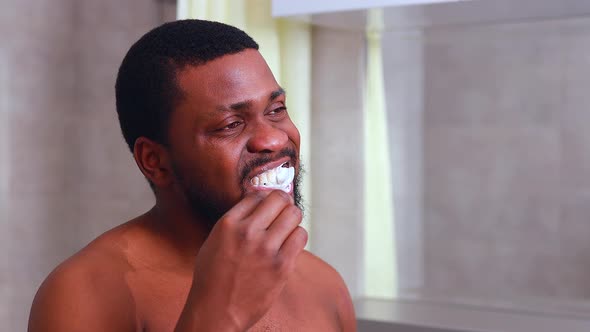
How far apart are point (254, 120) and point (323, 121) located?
840 mm

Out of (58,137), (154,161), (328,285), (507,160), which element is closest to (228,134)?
(154,161)

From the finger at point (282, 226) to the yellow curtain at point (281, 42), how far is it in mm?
759

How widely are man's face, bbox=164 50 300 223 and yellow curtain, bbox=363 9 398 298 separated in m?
0.82

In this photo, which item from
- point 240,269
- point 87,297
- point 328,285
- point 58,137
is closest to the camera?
point 240,269

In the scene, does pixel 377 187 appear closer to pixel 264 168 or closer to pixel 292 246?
pixel 264 168

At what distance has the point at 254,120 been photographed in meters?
0.82

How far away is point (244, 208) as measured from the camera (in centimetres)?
68

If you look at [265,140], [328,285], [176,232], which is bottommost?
[328,285]

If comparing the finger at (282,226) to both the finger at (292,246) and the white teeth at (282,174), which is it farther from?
the white teeth at (282,174)

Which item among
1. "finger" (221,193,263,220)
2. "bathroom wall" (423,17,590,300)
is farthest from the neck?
"bathroom wall" (423,17,590,300)

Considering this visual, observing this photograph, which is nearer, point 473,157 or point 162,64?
point 162,64

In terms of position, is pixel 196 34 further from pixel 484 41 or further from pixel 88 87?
pixel 88 87

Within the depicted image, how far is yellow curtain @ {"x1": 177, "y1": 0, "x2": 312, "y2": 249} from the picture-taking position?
1.37 meters

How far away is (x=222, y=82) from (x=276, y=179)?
0.12 meters
